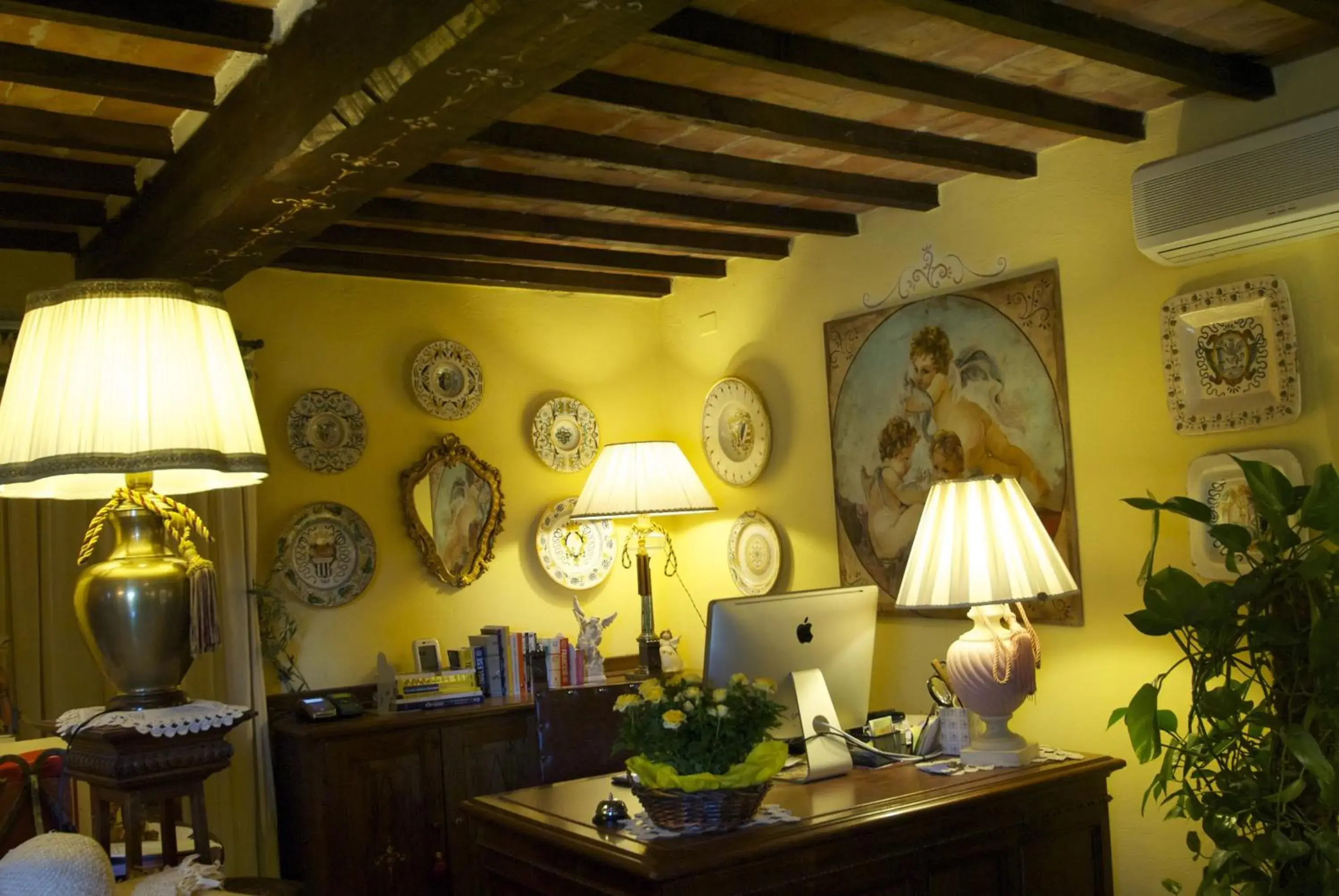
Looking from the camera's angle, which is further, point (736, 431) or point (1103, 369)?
point (736, 431)

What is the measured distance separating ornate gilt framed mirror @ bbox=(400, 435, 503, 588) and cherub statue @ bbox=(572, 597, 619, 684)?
45 centimetres

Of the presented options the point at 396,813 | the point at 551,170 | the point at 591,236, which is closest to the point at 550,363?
the point at 591,236

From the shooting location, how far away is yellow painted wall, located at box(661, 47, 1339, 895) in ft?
10.2

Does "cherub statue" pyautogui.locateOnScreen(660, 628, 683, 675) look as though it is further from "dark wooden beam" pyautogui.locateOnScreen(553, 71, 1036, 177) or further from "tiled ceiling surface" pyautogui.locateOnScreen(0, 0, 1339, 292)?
"dark wooden beam" pyautogui.locateOnScreen(553, 71, 1036, 177)

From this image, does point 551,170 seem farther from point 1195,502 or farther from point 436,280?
point 1195,502

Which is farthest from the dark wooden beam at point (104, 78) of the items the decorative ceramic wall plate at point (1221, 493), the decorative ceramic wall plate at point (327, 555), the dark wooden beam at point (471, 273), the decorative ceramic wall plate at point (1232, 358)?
the decorative ceramic wall plate at point (1221, 493)

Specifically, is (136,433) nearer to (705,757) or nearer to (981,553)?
(705,757)

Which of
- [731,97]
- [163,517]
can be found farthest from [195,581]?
[731,97]

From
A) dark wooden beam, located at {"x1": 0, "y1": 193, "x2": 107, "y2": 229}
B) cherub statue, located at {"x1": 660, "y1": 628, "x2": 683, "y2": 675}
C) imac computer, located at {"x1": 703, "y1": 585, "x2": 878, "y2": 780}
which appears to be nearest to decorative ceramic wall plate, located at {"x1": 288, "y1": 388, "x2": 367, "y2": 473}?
dark wooden beam, located at {"x1": 0, "y1": 193, "x2": 107, "y2": 229}

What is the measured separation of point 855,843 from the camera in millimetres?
2746

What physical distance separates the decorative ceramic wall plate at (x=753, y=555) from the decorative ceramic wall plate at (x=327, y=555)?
1394 mm

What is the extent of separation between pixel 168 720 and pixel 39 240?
7.81 ft

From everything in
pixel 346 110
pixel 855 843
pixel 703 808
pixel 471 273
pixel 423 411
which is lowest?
pixel 855 843

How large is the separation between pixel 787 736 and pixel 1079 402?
4.36ft
